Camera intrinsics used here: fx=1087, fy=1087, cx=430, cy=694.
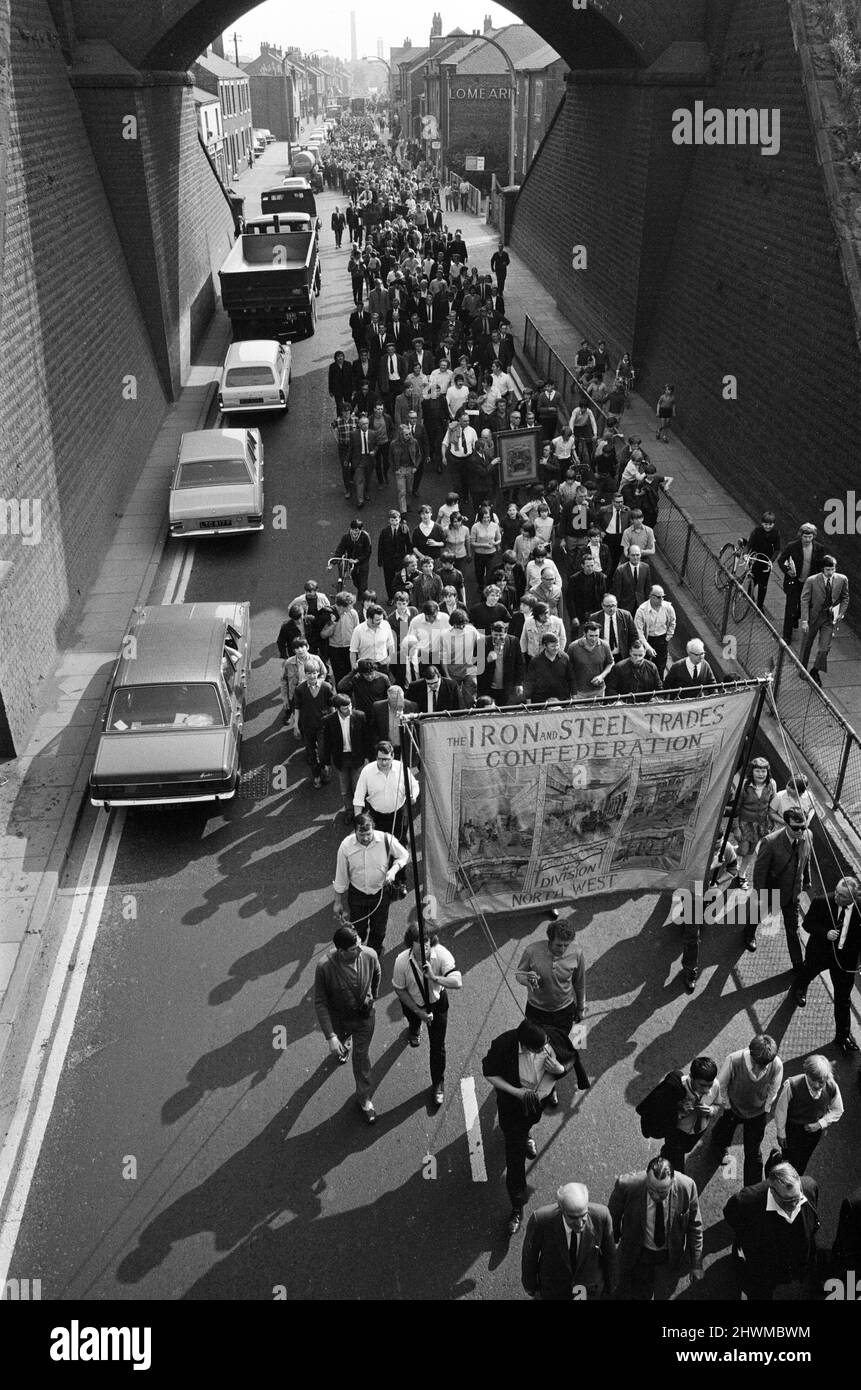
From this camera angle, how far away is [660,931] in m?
9.38

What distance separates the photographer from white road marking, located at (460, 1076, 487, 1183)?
23.6 feet

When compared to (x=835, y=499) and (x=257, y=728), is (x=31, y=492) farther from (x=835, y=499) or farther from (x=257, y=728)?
(x=835, y=499)

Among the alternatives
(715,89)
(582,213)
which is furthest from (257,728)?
(582,213)

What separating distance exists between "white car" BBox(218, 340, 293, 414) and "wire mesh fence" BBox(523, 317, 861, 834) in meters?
8.78

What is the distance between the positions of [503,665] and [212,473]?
317 inches

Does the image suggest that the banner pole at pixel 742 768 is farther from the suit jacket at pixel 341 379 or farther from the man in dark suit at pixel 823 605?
the suit jacket at pixel 341 379

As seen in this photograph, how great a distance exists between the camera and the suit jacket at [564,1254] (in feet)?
18.4

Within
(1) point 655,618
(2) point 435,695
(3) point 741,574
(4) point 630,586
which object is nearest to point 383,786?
(2) point 435,695

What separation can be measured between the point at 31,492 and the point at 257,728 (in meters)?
4.41

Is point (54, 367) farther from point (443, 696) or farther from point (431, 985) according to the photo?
point (431, 985)

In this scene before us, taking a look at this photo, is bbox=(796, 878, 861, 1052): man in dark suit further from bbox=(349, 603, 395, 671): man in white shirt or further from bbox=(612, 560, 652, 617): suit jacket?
bbox=(612, 560, 652, 617): suit jacket

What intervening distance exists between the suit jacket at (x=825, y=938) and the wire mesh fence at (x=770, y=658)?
1.79 metres

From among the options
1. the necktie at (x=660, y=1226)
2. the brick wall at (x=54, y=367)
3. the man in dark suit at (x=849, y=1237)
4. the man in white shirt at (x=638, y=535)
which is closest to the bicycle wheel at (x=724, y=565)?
the man in white shirt at (x=638, y=535)

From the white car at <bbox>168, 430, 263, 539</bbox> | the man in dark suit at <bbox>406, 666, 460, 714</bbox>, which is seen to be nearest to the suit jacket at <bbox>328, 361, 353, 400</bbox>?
the white car at <bbox>168, 430, 263, 539</bbox>
